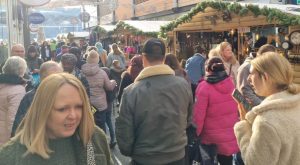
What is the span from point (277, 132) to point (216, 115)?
7.37 ft

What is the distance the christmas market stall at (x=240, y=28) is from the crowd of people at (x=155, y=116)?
333 cm

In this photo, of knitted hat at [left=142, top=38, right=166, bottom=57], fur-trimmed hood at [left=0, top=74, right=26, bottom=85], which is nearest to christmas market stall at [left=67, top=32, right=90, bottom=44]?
fur-trimmed hood at [left=0, top=74, right=26, bottom=85]

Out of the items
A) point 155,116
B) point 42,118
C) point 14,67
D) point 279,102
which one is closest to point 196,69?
point 14,67

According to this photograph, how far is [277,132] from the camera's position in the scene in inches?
99.3

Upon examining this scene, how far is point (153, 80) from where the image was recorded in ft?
12.0

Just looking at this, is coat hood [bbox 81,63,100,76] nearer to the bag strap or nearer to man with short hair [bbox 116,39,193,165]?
man with short hair [bbox 116,39,193,165]

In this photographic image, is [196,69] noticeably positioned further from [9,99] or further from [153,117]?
[153,117]

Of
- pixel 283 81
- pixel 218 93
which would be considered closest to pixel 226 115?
pixel 218 93

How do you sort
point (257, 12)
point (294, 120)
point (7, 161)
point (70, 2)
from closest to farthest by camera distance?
point (7, 161) < point (294, 120) < point (257, 12) < point (70, 2)

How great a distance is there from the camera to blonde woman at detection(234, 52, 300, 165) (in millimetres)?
2543

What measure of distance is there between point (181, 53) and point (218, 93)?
9332 millimetres

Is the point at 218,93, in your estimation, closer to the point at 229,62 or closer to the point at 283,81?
the point at 283,81

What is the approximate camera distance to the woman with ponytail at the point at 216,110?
4734mm

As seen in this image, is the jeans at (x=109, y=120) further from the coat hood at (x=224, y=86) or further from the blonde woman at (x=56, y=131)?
the blonde woman at (x=56, y=131)
